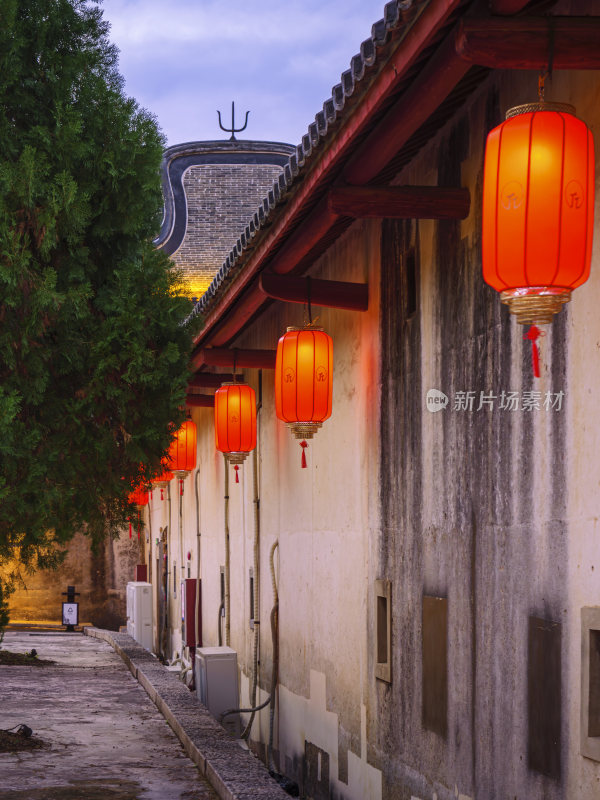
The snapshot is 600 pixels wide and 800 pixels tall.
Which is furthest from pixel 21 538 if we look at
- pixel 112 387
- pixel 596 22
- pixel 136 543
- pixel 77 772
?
pixel 136 543

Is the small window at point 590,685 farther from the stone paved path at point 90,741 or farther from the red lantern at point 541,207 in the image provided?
the stone paved path at point 90,741

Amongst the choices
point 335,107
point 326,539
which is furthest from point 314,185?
point 326,539

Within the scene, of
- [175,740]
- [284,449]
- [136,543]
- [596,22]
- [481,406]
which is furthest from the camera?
[136,543]

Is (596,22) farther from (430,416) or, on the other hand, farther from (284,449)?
(284,449)

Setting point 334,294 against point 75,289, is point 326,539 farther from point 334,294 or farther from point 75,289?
point 75,289

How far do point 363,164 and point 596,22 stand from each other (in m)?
2.56

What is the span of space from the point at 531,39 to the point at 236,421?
30.7 feet

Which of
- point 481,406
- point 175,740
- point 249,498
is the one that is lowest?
point 175,740

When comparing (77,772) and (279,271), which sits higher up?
(279,271)

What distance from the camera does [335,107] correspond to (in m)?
6.61

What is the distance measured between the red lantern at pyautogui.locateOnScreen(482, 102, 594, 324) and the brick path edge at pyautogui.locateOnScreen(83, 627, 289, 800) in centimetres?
494

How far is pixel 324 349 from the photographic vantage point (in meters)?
9.77

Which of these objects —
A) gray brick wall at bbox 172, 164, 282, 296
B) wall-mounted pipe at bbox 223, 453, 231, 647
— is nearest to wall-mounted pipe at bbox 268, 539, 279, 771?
wall-mounted pipe at bbox 223, 453, 231, 647

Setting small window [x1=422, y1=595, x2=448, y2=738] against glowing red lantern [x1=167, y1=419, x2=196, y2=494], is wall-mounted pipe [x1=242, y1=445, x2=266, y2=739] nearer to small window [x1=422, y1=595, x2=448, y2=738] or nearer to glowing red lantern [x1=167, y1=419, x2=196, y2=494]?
glowing red lantern [x1=167, y1=419, x2=196, y2=494]
